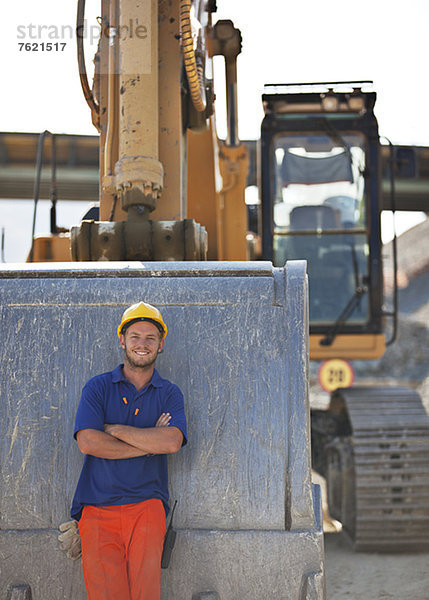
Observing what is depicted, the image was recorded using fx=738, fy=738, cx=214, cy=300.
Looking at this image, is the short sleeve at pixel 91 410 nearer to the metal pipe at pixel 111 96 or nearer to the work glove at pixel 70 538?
the work glove at pixel 70 538

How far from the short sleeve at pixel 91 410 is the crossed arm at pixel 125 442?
2 centimetres

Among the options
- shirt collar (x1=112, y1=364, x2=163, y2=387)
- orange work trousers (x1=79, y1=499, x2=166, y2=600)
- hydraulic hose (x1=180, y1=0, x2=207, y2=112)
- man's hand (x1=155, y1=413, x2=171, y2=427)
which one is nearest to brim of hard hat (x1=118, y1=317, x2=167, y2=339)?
shirt collar (x1=112, y1=364, x2=163, y2=387)

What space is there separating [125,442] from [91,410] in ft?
0.53

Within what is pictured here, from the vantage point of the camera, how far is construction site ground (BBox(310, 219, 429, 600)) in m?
4.43

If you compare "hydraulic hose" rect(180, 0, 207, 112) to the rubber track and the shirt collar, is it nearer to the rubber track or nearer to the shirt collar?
the shirt collar

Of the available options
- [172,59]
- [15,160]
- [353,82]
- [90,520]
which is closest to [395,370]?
[15,160]

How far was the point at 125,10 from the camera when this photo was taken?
144 inches

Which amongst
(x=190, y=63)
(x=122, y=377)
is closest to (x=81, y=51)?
(x=190, y=63)

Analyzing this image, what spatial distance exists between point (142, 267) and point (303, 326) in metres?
0.69

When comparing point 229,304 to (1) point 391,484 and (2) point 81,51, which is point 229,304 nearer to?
(2) point 81,51

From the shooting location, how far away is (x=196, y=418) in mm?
2748

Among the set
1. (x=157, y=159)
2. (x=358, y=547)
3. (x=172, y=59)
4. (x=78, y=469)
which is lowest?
(x=358, y=547)

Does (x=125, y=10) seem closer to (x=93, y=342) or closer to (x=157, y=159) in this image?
(x=157, y=159)

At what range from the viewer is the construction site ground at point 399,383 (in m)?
4.43
